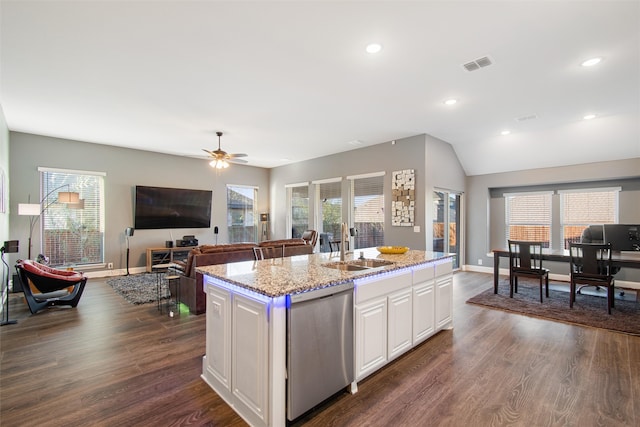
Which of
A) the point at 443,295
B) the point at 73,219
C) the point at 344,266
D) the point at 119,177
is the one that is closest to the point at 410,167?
the point at 443,295

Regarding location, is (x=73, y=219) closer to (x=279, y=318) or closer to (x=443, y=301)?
(x=279, y=318)

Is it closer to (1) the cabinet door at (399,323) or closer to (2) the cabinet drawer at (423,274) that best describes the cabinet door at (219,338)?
(1) the cabinet door at (399,323)

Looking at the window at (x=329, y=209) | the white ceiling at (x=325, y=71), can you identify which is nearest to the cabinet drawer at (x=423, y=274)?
the white ceiling at (x=325, y=71)

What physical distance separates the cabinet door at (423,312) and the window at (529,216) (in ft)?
16.8

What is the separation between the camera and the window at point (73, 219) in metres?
6.10

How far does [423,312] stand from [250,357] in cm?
191

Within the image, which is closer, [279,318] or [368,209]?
[279,318]

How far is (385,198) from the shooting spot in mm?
6512

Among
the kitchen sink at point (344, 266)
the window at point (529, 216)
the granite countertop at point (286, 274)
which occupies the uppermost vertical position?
the window at point (529, 216)

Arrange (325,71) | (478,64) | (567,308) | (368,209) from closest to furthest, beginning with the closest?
(478,64)
(325,71)
(567,308)
(368,209)

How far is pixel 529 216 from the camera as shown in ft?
22.6

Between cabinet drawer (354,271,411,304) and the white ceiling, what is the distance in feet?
7.14

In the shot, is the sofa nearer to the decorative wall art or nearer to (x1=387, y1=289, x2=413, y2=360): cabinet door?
(x1=387, y1=289, x2=413, y2=360): cabinet door

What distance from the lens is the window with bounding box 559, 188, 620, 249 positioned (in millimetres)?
5883
